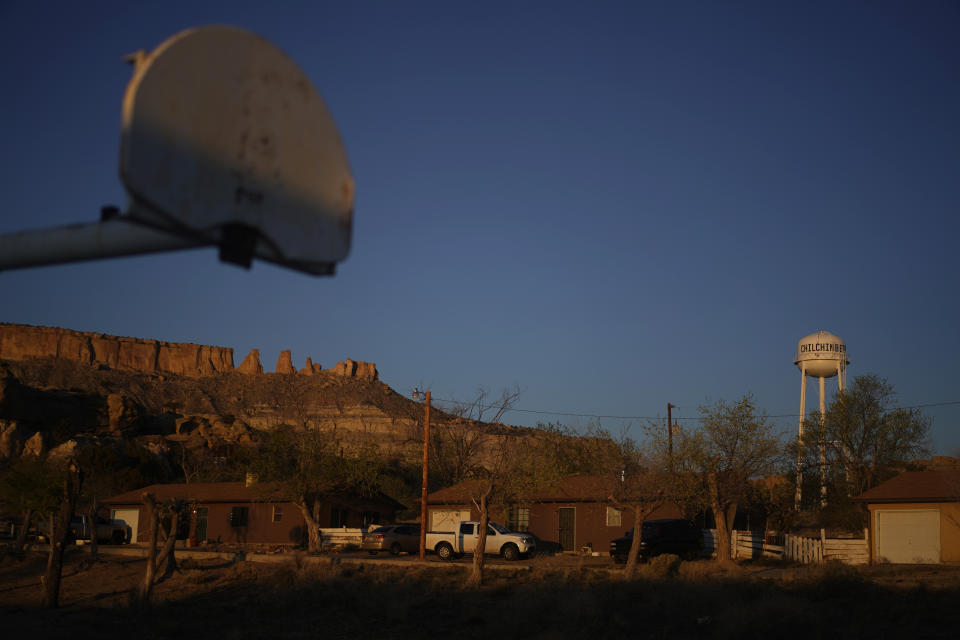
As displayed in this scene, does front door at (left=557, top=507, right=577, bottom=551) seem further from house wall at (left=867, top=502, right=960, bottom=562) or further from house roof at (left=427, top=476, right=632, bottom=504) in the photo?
house wall at (left=867, top=502, right=960, bottom=562)

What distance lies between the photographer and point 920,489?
31.4 metres

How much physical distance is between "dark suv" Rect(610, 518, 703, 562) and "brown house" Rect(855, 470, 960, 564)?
21.5ft

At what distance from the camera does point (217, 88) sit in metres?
3.79

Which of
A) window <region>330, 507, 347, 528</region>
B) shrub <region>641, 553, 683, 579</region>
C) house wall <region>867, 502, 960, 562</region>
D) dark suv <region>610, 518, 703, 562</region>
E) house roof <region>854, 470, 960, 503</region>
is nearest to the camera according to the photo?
shrub <region>641, 553, 683, 579</region>

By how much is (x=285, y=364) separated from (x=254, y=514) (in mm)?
113698

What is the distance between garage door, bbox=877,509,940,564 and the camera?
30.4 metres

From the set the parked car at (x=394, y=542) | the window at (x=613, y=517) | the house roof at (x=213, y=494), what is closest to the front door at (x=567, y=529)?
the window at (x=613, y=517)

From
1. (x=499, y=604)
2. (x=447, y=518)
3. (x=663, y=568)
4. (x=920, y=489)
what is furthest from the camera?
(x=447, y=518)

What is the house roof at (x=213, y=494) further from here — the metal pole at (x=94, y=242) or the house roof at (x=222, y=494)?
the metal pole at (x=94, y=242)

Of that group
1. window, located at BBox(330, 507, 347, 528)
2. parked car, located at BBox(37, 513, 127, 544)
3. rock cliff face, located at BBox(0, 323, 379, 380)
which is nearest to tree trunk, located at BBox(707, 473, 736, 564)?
window, located at BBox(330, 507, 347, 528)

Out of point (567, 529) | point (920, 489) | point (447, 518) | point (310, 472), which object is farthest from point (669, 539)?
point (310, 472)

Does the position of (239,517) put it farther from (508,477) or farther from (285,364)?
(285,364)

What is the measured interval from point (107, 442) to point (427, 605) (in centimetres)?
6033

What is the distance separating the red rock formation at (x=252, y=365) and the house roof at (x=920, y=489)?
444ft
